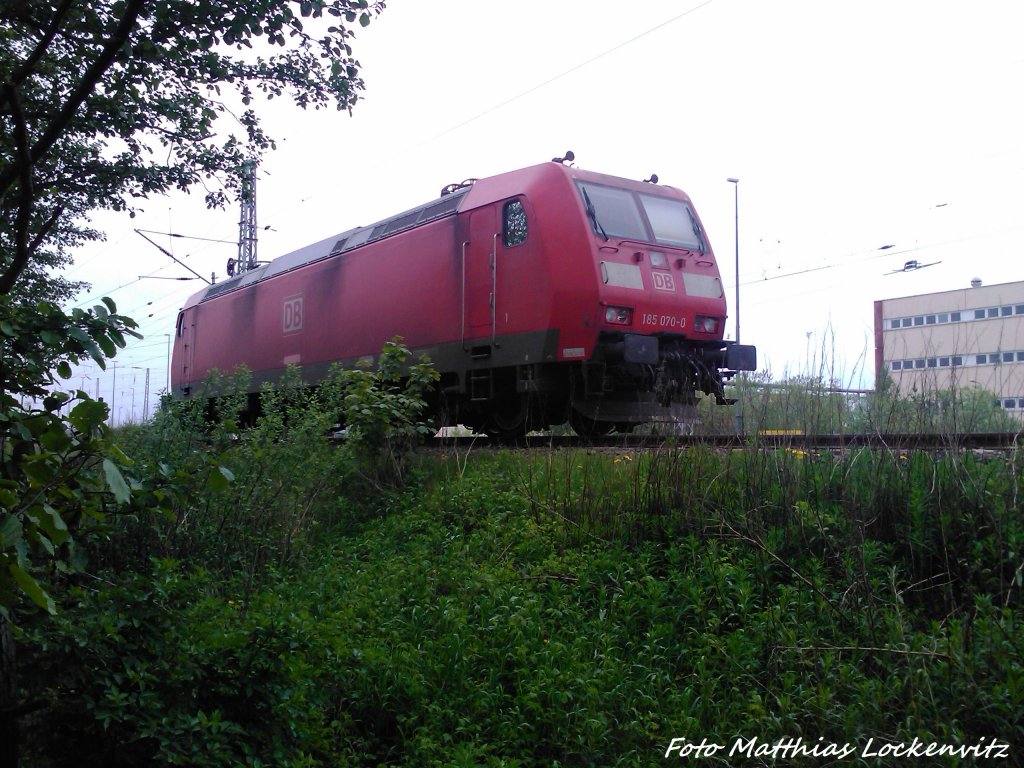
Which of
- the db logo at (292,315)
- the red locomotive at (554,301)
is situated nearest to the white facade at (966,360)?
the red locomotive at (554,301)

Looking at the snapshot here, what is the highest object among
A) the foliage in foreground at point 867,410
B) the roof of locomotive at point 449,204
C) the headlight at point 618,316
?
the roof of locomotive at point 449,204

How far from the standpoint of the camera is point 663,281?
9391mm

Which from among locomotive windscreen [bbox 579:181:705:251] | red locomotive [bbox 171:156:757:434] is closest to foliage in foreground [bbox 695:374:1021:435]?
red locomotive [bbox 171:156:757:434]

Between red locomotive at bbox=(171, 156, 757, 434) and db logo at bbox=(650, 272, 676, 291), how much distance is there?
2 centimetres

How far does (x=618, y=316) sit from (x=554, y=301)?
2.42 feet

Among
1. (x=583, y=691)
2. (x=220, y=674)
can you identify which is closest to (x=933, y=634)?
(x=583, y=691)

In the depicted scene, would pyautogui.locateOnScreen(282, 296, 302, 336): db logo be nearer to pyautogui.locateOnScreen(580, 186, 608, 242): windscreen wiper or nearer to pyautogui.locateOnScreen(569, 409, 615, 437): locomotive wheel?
pyautogui.locateOnScreen(569, 409, 615, 437): locomotive wheel

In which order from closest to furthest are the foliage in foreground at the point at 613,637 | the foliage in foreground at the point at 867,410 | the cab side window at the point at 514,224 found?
1. the foliage in foreground at the point at 613,637
2. the foliage in foreground at the point at 867,410
3. the cab side window at the point at 514,224

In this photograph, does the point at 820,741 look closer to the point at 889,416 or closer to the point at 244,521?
the point at 889,416

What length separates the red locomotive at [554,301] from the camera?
871 cm

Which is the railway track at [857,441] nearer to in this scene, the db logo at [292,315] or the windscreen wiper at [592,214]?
the windscreen wiper at [592,214]

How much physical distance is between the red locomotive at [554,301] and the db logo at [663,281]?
2 centimetres

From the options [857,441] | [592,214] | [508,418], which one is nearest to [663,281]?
[592,214]

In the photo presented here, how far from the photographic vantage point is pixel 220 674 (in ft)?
12.1
